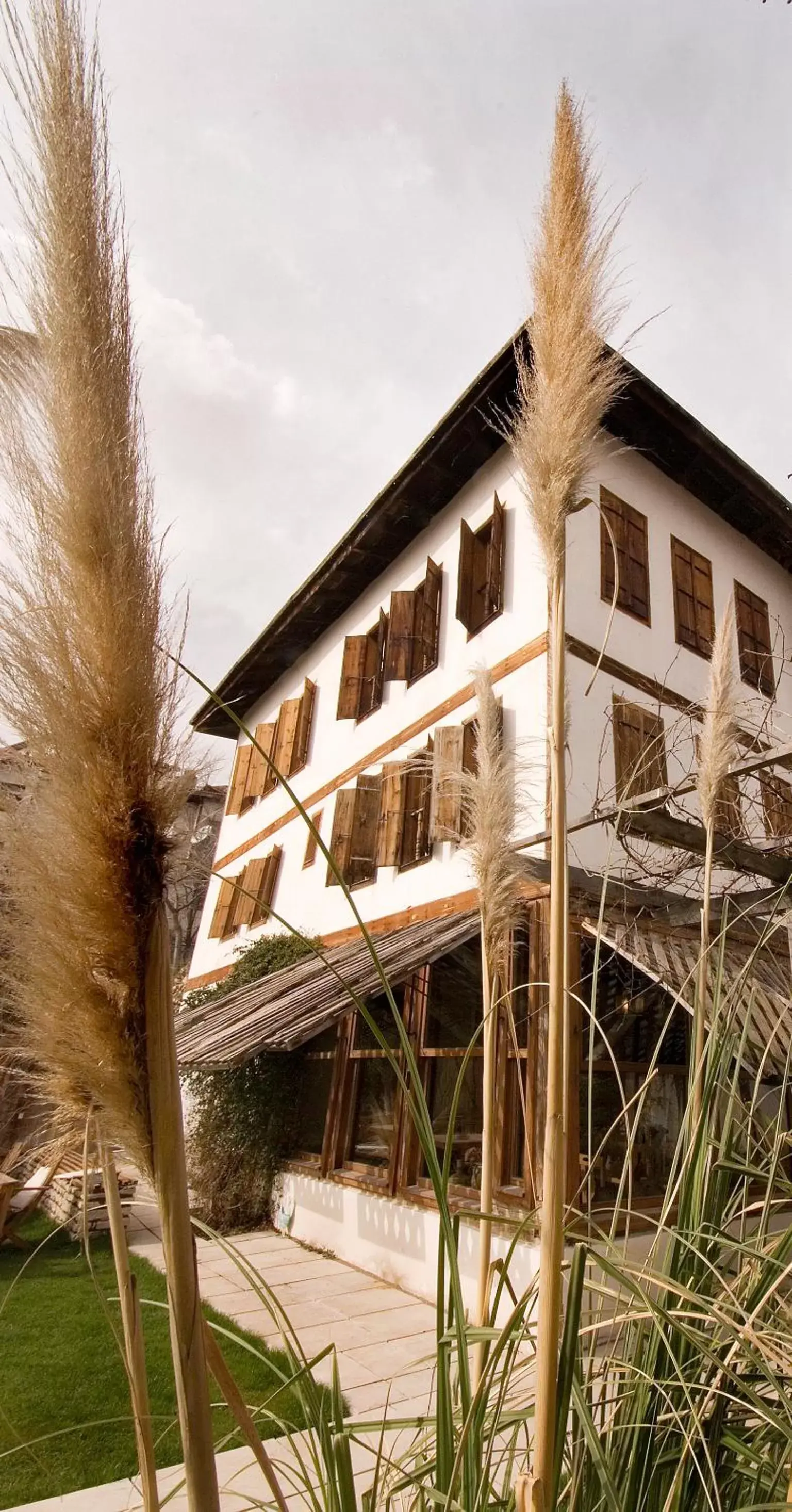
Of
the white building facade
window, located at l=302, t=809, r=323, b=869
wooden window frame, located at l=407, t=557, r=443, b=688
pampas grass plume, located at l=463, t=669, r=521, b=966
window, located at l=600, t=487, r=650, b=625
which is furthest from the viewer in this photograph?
window, located at l=302, t=809, r=323, b=869

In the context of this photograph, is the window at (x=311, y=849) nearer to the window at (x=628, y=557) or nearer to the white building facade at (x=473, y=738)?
the white building facade at (x=473, y=738)

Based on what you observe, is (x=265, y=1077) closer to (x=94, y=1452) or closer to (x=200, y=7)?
(x=94, y=1452)

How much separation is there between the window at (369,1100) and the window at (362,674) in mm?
2987

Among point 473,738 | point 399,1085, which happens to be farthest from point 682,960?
point 399,1085

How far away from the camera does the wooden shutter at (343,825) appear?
24.3ft

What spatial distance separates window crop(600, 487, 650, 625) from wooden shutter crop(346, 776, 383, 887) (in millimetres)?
2649

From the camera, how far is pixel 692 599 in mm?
7477

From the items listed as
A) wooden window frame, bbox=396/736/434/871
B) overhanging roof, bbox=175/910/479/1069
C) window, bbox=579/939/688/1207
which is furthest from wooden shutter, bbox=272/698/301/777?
window, bbox=579/939/688/1207

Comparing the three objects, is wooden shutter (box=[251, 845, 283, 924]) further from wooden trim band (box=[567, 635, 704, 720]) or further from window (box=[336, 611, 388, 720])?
wooden trim band (box=[567, 635, 704, 720])

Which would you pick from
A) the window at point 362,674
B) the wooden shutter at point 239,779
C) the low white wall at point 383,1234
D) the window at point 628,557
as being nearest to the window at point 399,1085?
the low white wall at point 383,1234

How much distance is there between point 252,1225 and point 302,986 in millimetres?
2729

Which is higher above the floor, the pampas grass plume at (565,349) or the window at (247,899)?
the window at (247,899)

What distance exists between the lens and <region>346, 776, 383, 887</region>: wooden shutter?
24.3ft

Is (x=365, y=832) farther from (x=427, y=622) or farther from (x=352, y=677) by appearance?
(x=427, y=622)
